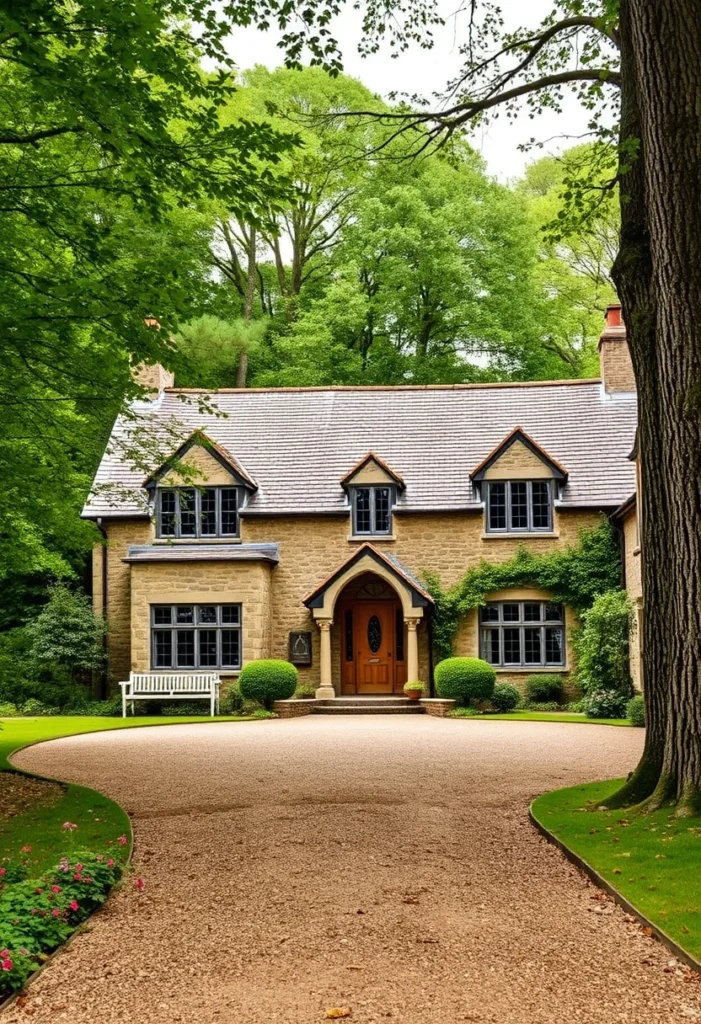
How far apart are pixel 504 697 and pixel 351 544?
5642mm

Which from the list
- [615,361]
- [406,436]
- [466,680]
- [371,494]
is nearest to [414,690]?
[466,680]

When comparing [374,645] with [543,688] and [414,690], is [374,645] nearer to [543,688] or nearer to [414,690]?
[414,690]

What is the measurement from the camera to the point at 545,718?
70.0 ft

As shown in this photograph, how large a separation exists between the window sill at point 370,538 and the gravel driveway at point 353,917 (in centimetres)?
1331

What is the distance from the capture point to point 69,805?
33.2ft

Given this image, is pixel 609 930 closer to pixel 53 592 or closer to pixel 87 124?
pixel 87 124

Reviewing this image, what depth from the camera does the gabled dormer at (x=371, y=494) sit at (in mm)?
25922

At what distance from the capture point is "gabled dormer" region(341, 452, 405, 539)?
85.0ft

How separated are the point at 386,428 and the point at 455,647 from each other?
6.71 m

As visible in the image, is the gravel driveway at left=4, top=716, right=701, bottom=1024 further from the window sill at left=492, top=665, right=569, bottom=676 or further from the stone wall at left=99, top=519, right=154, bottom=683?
the stone wall at left=99, top=519, right=154, bottom=683

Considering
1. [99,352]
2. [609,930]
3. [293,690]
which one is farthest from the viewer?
[293,690]

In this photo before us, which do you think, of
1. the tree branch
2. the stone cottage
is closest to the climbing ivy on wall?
the stone cottage

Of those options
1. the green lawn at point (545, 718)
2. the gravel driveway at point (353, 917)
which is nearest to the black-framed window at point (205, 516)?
the green lawn at point (545, 718)

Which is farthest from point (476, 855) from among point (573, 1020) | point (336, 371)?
point (336, 371)
